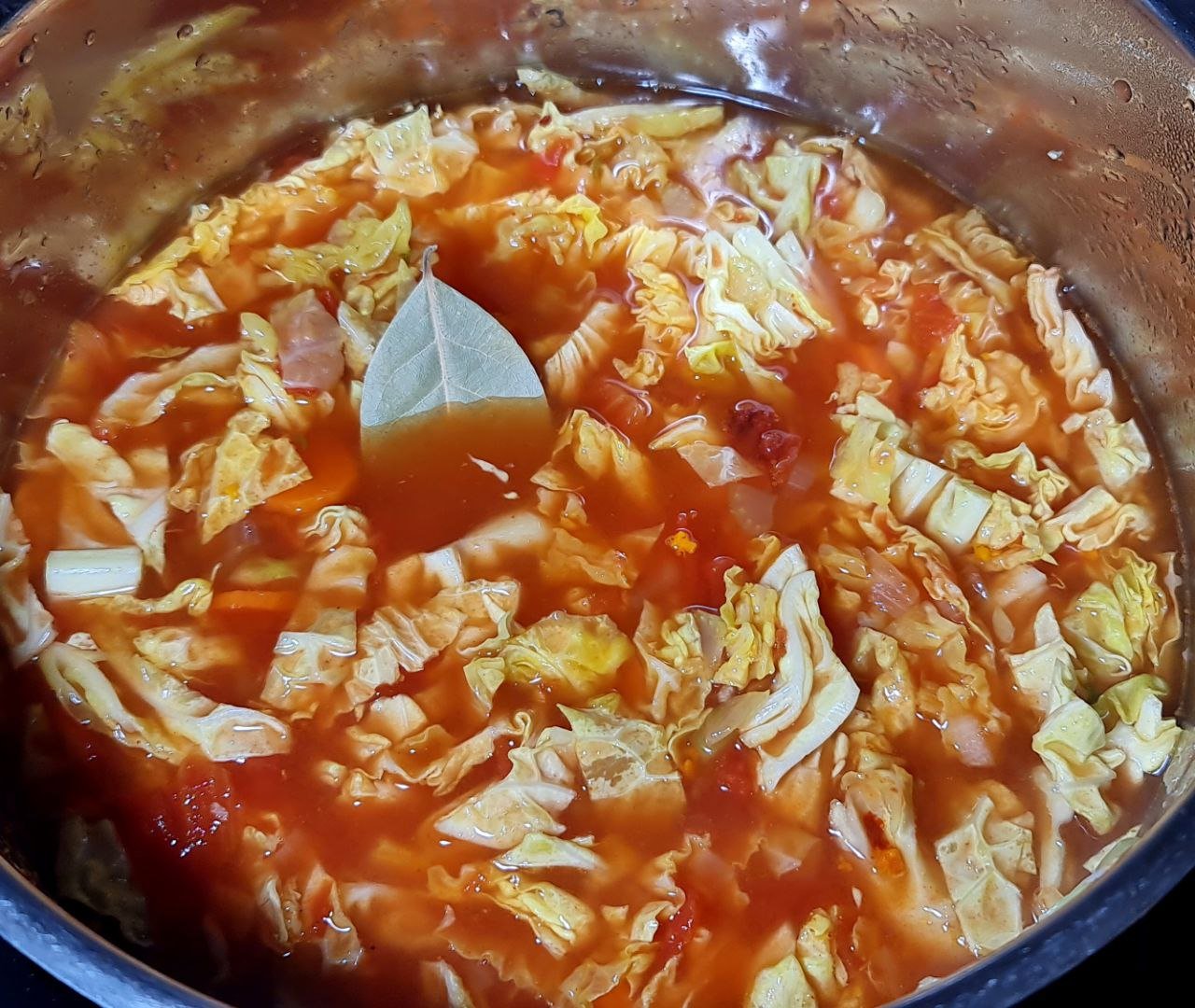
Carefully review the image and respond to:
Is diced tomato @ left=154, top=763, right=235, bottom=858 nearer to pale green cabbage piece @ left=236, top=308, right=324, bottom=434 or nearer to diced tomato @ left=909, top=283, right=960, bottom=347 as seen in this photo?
pale green cabbage piece @ left=236, top=308, right=324, bottom=434

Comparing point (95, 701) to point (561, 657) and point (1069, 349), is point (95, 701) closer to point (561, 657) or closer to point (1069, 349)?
point (561, 657)

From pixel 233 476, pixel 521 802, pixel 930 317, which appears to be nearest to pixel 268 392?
pixel 233 476

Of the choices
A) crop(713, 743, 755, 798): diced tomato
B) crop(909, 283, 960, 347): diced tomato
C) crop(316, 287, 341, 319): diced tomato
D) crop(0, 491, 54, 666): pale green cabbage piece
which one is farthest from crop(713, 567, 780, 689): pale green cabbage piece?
crop(0, 491, 54, 666): pale green cabbage piece

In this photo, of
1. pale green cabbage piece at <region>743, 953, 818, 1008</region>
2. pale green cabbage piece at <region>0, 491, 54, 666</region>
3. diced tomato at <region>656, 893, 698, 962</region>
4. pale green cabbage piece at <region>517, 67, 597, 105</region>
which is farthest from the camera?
pale green cabbage piece at <region>517, 67, 597, 105</region>

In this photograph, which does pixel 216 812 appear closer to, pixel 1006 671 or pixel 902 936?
pixel 902 936

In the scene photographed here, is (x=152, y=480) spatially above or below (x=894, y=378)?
below

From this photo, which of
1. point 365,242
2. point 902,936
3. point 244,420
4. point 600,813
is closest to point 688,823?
point 600,813

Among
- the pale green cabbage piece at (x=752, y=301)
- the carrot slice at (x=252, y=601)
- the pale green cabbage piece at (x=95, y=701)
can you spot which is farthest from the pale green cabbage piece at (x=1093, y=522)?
the pale green cabbage piece at (x=95, y=701)
